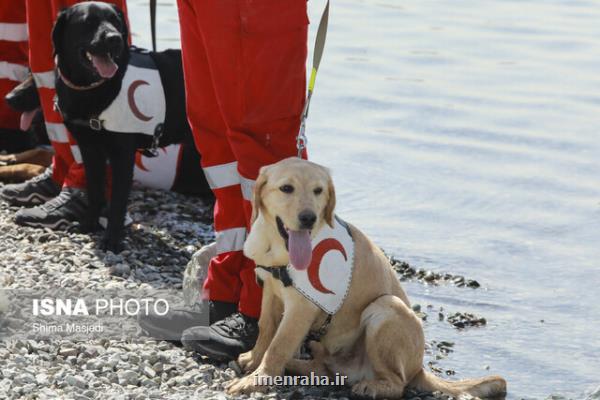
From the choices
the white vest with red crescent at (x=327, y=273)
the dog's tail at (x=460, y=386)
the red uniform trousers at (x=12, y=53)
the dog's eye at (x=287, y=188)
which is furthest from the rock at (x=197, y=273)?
the red uniform trousers at (x=12, y=53)

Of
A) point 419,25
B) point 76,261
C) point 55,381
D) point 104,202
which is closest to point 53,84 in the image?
point 104,202

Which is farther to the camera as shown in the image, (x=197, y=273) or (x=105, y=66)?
(x=105, y=66)

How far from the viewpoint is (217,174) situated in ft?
15.1

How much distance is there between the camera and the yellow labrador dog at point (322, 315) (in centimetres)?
408

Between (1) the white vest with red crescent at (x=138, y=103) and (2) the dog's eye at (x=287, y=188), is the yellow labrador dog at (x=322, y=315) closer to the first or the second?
(2) the dog's eye at (x=287, y=188)

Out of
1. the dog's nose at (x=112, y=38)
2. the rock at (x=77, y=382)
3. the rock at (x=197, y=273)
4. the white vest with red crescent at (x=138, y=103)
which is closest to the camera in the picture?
the rock at (x=77, y=382)

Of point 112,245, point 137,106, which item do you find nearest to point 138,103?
point 137,106

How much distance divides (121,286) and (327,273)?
1.45 meters

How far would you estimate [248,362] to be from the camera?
4320mm

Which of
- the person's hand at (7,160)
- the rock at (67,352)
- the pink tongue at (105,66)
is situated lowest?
the rock at (67,352)

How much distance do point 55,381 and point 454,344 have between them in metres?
1.95

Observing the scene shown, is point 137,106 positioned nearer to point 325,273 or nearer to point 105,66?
point 105,66

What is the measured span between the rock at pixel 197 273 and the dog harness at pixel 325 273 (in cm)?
78

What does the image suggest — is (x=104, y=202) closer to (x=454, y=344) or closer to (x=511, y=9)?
(x=454, y=344)
